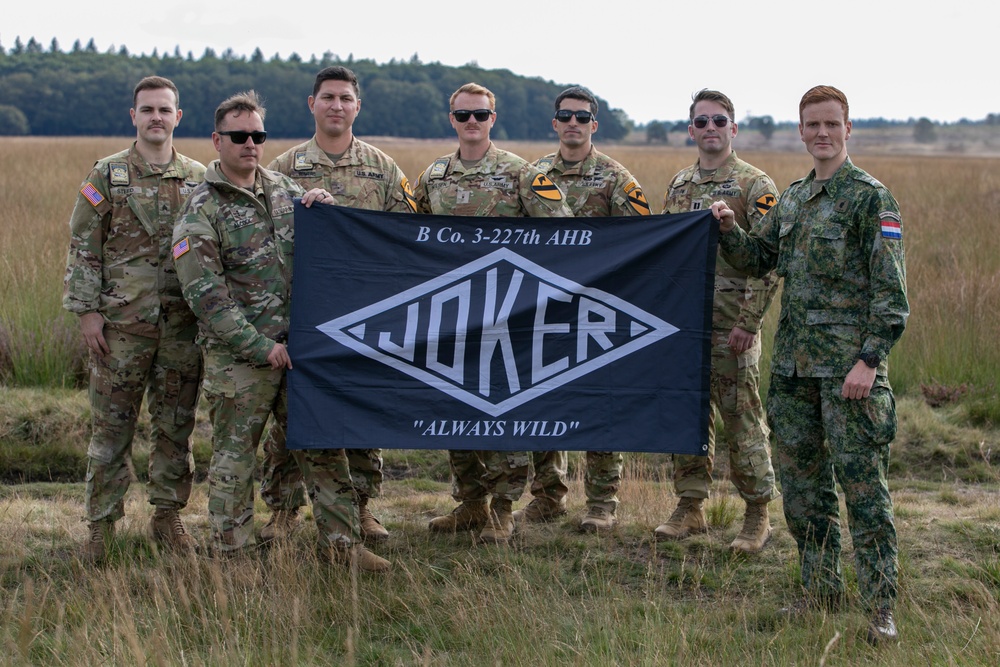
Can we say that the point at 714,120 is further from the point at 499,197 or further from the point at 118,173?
the point at 118,173

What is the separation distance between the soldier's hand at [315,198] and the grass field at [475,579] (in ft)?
5.84

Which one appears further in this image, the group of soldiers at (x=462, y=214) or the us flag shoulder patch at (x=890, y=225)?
the group of soldiers at (x=462, y=214)

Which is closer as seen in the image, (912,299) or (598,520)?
(598,520)

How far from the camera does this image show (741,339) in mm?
5516

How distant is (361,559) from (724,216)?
260 centimetres

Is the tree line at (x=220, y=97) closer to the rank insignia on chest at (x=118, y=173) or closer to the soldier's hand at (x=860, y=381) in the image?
the rank insignia on chest at (x=118, y=173)

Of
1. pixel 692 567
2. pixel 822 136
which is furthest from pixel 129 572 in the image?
pixel 822 136

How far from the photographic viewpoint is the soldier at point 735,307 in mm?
5688

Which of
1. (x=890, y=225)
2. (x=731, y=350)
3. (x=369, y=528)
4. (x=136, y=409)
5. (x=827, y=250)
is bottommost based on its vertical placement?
(x=369, y=528)

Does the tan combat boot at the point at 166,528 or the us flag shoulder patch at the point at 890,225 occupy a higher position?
the us flag shoulder patch at the point at 890,225

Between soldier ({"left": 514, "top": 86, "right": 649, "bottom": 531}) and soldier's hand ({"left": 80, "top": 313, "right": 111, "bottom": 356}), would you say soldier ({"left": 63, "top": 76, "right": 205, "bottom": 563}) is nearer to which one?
soldier's hand ({"left": 80, "top": 313, "right": 111, "bottom": 356})

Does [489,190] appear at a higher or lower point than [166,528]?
higher

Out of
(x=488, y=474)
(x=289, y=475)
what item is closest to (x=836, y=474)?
(x=488, y=474)

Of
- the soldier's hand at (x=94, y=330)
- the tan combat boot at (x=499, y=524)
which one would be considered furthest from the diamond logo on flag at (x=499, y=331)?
the soldier's hand at (x=94, y=330)
